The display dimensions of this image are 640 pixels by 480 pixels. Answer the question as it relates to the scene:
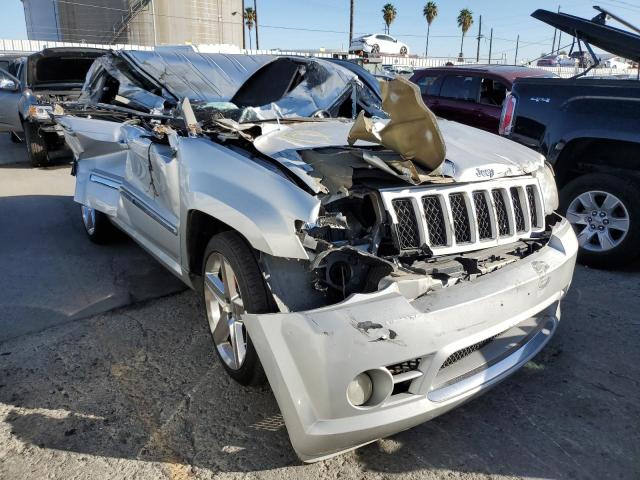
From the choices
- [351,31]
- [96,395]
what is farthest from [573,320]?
[351,31]

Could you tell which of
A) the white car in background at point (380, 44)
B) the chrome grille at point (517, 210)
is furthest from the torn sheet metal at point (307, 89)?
the white car in background at point (380, 44)

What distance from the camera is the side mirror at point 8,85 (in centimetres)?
948

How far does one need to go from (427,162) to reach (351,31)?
A: 34473 millimetres

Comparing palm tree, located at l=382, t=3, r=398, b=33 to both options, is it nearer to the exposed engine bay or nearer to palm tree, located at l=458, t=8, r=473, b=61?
palm tree, located at l=458, t=8, r=473, b=61

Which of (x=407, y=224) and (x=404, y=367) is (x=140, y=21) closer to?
(x=407, y=224)

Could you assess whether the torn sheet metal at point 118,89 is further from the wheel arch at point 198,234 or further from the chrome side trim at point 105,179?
the wheel arch at point 198,234

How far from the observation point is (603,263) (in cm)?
458

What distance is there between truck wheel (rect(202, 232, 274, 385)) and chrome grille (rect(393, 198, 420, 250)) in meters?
0.67

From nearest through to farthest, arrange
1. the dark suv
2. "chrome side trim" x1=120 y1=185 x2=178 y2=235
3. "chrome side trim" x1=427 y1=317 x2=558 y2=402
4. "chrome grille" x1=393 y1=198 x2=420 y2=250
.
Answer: "chrome side trim" x1=427 y1=317 x2=558 y2=402
"chrome grille" x1=393 y1=198 x2=420 y2=250
"chrome side trim" x1=120 y1=185 x2=178 y2=235
the dark suv

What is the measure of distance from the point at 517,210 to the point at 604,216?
2291 mm

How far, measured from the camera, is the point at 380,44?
117ft

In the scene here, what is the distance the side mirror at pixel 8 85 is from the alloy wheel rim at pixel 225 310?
8.77m

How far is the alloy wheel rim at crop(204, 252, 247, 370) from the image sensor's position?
260cm

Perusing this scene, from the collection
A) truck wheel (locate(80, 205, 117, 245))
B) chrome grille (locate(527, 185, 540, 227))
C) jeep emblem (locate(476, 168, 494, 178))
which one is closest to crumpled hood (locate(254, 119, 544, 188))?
jeep emblem (locate(476, 168, 494, 178))
